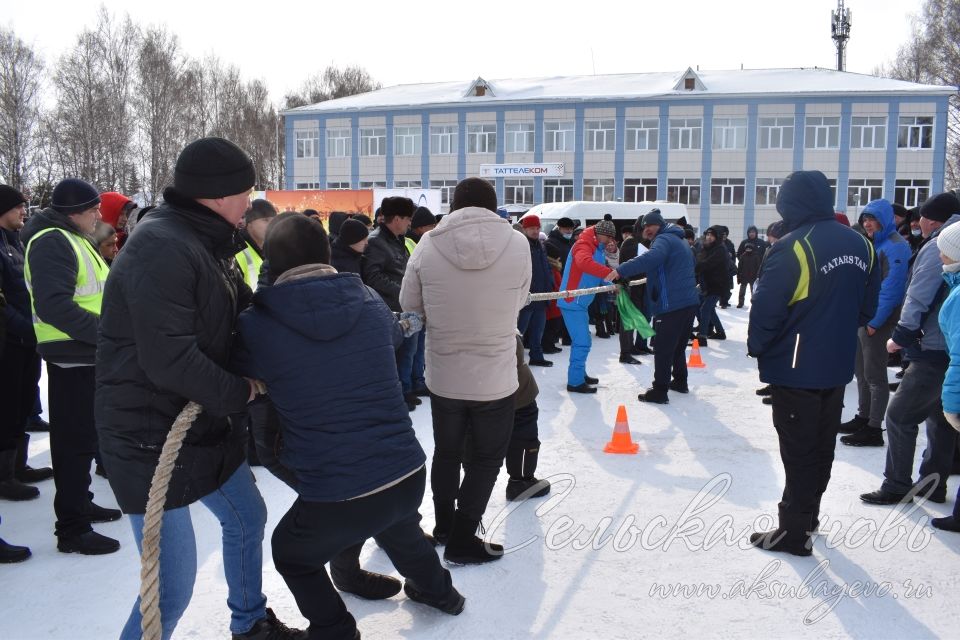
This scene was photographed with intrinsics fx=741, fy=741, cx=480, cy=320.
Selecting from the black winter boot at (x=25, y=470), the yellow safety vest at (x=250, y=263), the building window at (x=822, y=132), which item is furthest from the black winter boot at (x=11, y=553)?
the building window at (x=822, y=132)

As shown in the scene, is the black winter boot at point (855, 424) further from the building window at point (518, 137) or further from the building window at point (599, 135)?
the building window at point (518, 137)

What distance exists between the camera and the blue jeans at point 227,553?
2.40 metres

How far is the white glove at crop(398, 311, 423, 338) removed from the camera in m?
3.45

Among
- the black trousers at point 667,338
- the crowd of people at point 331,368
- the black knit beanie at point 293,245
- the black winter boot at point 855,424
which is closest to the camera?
the crowd of people at point 331,368

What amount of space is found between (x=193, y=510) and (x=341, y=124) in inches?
1639

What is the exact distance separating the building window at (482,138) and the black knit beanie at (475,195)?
38.3 metres

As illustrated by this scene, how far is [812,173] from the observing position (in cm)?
371

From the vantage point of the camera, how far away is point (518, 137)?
133 ft

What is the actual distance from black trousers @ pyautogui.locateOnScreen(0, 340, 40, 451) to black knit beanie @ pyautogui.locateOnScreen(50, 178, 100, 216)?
1.10m

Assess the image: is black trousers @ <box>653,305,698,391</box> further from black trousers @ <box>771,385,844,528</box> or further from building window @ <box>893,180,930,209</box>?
building window @ <box>893,180,930,209</box>

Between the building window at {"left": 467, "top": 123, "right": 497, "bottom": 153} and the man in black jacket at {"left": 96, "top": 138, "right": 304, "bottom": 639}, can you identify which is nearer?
the man in black jacket at {"left": 96, "top": 138, "right": 304, "bottom": 639}

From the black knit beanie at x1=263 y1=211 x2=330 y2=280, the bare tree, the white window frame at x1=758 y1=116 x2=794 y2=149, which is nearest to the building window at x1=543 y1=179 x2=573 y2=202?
the white window frame at x1=758 y1=116 x2=794 y2=149

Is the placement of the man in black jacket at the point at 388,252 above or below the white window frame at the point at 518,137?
below

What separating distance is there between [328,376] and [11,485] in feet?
10.7
